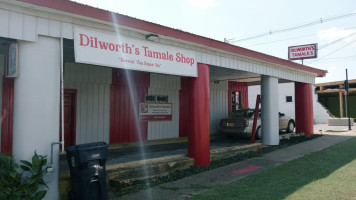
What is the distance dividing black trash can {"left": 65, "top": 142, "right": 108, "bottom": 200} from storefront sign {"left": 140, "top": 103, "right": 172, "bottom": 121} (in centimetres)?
556

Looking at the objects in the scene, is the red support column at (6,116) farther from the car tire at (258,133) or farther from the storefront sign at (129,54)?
the car tire at (258,133)

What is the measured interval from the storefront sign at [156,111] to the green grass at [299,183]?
488cm

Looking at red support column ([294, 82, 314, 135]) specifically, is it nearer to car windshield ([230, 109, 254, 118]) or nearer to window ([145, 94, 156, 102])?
car windshield ([230, 109, 254, 118])

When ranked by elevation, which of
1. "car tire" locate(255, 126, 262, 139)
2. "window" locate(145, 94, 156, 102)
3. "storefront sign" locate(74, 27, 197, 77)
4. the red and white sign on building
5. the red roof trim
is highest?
the red and white sign on building

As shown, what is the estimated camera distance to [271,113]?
1153cm

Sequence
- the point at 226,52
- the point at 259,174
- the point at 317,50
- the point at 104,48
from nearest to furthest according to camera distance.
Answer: the point at 104,48 → the point at 259,174 → the point at 226,52 → the point at 317,50

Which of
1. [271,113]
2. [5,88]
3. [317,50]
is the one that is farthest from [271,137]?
[317,50]

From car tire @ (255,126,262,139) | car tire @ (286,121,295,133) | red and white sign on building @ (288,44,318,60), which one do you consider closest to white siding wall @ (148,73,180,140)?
car tire @ (255,126,262,139)

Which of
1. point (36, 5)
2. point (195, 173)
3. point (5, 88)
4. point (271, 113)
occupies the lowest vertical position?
point (195, 173)

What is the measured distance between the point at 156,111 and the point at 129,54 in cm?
515

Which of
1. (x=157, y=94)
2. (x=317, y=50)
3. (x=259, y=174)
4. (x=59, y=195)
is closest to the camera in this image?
(x=59, y=195)

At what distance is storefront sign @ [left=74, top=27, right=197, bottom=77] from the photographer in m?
5.44

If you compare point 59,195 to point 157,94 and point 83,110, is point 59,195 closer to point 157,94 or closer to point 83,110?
point 83,110

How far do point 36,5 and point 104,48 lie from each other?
143 cm
